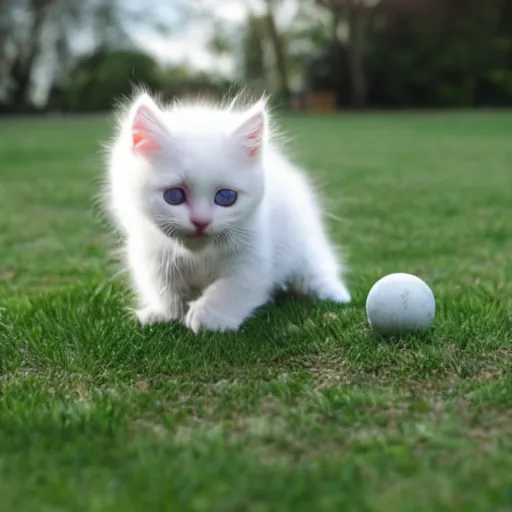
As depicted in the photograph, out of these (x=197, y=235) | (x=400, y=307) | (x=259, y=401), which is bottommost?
(x=259, y=401)

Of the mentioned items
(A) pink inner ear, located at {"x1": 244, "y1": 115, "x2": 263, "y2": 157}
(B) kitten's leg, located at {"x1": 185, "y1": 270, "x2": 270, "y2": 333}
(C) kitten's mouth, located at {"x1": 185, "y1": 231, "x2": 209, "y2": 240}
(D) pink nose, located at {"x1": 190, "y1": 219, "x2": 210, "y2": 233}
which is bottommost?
(B) kitten's leg, located at {"x1": 185, "y1": 270, "x2": 270, "y2": 333}

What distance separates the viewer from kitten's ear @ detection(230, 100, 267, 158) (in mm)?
2619

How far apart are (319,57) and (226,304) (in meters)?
28.9

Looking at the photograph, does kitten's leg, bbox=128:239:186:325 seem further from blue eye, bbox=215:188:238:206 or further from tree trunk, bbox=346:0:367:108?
tree trunk, bbox=346:0:367:108

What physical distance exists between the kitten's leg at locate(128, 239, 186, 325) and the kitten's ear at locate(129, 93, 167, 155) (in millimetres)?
461

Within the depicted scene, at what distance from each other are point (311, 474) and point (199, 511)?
0.27 m

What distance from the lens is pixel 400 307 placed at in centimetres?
258

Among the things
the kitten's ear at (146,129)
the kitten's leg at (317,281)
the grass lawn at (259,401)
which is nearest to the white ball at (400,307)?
the grass lawn at (259,401)

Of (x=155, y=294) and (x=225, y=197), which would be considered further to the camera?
(x=155, y=294)

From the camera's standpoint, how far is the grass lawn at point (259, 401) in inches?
63.2

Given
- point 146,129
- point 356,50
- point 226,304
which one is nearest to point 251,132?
point 146,129

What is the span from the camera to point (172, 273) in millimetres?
2910

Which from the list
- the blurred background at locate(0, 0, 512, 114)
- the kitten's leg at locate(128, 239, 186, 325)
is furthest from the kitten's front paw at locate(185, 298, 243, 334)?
the blurred background at locate(0, 0, 512, 114)

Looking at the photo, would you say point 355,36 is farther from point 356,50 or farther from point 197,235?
point 197,235
